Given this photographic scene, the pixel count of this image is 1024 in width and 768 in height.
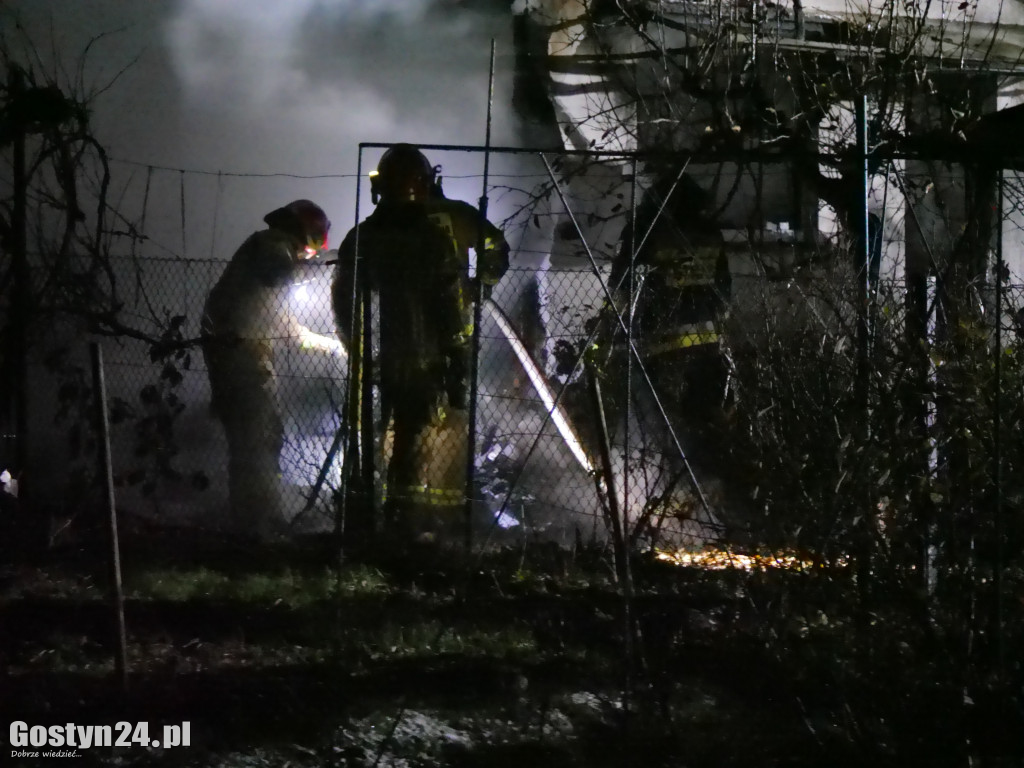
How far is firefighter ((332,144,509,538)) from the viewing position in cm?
676

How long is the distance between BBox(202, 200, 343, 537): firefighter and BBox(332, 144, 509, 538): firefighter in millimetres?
508

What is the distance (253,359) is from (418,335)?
4.43ft

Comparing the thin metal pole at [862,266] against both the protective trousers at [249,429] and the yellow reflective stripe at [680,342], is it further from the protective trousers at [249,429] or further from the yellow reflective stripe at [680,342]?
the protective trousers at [249,429]

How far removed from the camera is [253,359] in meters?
7.30

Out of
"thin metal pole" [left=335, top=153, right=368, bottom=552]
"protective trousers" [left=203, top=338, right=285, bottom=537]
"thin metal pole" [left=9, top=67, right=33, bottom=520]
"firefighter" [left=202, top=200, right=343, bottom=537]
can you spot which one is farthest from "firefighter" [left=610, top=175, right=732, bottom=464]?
"thin metal pole" [left=9, top=67, right=33, bottom=520]

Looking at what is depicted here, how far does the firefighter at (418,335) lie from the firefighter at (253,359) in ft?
1.67

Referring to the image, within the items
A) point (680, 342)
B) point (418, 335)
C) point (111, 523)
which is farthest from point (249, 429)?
point (680, 342)

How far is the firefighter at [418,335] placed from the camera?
676cm

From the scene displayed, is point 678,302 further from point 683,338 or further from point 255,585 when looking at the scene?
point 255,585

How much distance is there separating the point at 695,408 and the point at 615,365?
23.9 inches

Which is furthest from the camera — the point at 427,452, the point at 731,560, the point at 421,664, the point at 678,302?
the point at 427,452

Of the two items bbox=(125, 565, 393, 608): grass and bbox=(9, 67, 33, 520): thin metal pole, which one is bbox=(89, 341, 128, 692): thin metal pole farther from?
bbox=(9, 67, 33, 520): thin metal pole

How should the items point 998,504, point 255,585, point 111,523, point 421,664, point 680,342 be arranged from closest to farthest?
point 998,504 → point 111,523 → point 421,664 → point 255,585 → point 680,342

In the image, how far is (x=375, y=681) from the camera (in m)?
4.62
